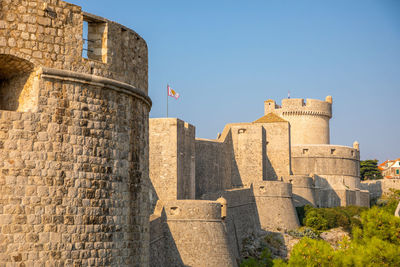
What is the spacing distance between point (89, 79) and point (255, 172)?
30984mm

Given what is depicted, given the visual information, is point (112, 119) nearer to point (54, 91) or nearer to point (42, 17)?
point (54, 91)

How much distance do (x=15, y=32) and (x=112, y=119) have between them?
1.69m

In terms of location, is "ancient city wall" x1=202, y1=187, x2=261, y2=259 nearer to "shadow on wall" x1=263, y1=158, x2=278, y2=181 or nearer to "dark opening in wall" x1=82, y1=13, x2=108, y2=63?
"shadow on wall" x1=263, y1=158, x2=278, y2=181

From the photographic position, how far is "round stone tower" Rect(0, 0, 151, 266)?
270 inches

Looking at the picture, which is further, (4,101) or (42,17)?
(4,101)

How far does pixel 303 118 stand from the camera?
164 feet

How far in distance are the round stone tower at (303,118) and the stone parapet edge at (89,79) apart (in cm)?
4194

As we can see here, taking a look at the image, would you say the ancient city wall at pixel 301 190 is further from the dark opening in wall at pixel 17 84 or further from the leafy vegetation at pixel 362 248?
the dark opening in wall at pixel 17 84

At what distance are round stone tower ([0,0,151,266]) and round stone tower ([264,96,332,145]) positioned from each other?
42.2 metres

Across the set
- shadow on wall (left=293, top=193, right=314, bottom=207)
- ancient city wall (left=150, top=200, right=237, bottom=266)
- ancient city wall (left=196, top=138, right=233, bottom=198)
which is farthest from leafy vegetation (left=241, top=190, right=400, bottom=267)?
ancient city wall (left=196, top=138, right=233, bottom=198)

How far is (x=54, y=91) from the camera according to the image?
726 cm

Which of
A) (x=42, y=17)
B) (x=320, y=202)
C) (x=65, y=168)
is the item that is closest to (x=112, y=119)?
(x=65, y=168)

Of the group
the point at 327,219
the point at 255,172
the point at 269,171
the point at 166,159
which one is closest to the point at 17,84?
the point at 166,159

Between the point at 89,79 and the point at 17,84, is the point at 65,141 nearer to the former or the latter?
the point at 89,79
